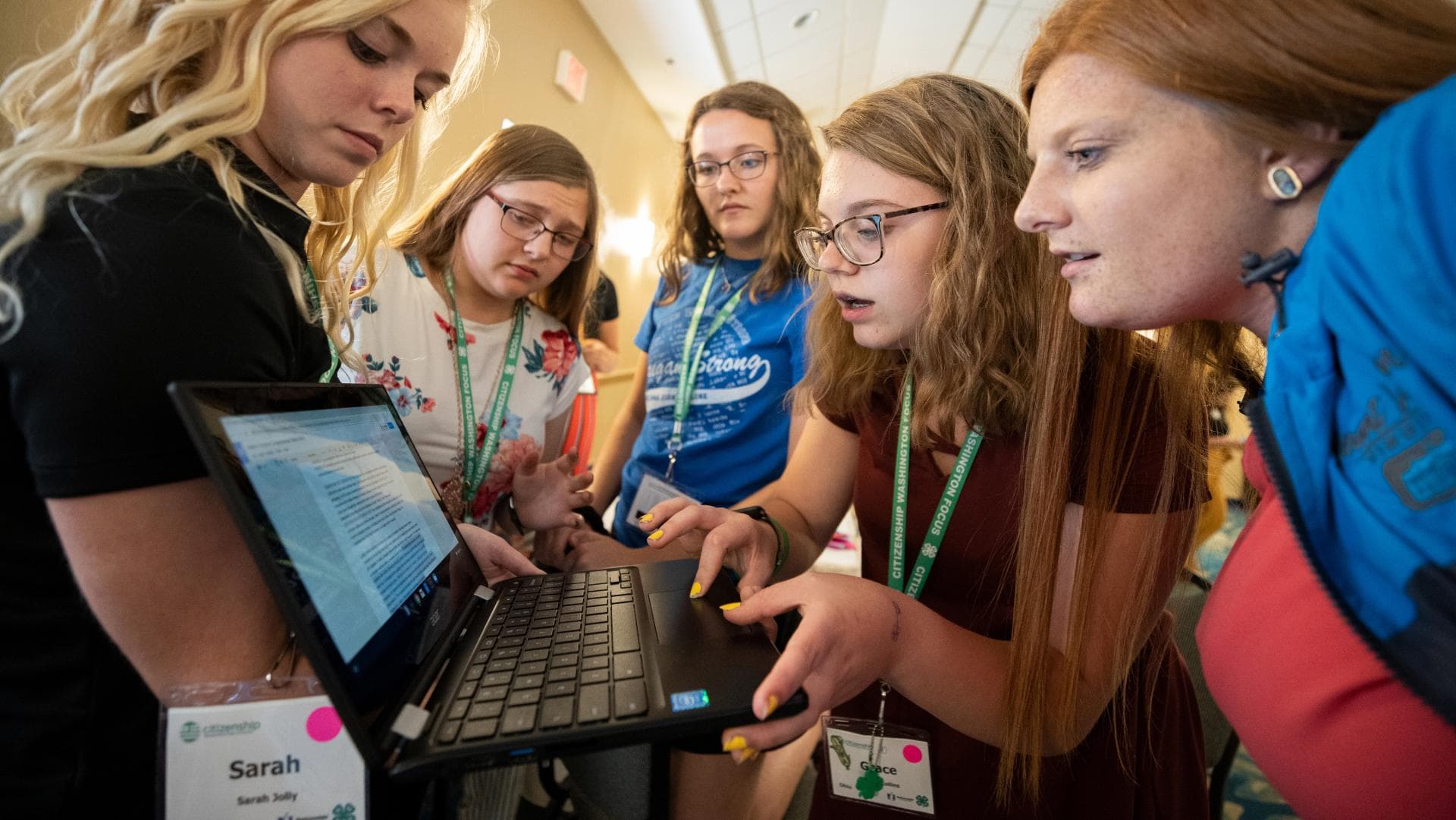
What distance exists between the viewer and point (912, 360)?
1.17 m

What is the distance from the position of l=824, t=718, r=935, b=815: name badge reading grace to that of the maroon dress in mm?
34

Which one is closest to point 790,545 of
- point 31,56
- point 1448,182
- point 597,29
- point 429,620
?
point 429,620

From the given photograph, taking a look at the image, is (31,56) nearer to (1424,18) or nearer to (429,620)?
(429,620)

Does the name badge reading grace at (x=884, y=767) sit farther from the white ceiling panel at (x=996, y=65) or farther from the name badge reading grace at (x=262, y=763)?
the white ceiling panel at (x=996, y=65)

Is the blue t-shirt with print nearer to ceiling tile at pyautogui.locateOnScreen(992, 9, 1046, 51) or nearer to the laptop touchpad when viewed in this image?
the laptop touchpad

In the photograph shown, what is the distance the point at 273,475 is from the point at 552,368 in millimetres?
1199

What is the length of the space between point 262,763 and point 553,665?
244mm

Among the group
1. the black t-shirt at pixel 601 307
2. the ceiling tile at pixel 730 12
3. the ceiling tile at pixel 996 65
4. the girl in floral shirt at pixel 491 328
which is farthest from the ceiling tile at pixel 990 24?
the girl in floral shirt at pixel 491 328

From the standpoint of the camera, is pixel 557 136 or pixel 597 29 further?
pixel 597 29

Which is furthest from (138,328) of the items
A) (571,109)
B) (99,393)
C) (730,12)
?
(730,12)

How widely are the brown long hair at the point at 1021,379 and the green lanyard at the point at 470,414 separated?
0.77 meters

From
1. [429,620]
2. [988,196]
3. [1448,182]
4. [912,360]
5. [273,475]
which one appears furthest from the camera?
[912,360]

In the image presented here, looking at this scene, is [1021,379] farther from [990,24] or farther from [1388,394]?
[990,24]

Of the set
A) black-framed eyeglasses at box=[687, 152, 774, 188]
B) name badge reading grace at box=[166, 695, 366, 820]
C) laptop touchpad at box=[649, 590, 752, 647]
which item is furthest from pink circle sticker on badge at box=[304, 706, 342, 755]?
black-framed eyeglasses at box=[687, 152, 774, 188]
